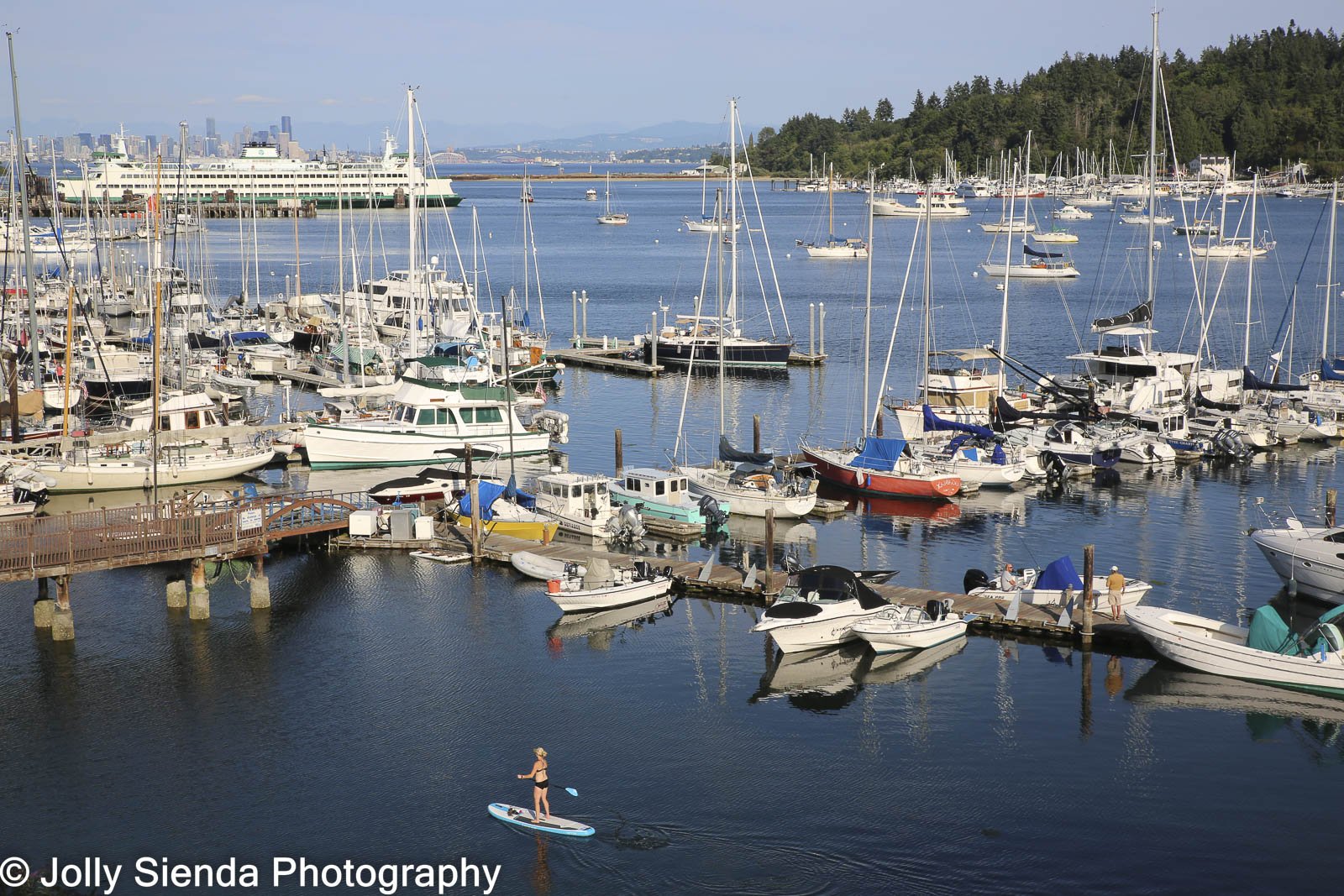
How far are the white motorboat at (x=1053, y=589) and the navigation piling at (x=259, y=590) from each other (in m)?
18.8

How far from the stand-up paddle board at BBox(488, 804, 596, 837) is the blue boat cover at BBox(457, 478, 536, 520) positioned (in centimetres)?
1877

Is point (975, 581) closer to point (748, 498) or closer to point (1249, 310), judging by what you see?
point (748, 498)

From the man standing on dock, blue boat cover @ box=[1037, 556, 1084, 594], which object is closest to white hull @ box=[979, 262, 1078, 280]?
blue boat cover @ box=[1037, 556, 1084, 594]

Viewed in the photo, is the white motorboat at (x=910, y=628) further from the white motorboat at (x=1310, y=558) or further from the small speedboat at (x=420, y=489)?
the small speedboat at (x=420, y=489)

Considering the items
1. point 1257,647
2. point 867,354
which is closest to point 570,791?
point 1257,647

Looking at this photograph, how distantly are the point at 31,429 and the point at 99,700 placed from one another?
27805 mm

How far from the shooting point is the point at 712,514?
44.4 metres

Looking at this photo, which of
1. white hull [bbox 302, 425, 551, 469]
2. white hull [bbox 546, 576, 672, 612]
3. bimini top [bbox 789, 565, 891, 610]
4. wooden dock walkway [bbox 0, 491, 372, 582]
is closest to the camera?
wooden dock walkway [bbox 0, 491, 372, 582]

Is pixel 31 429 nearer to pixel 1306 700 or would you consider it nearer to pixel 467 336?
pixel 467 336

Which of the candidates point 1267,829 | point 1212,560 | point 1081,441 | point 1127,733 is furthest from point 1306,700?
point 1081,441

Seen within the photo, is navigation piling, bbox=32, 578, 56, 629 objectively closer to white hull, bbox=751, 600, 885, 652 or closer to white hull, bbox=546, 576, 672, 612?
white hull, bbox=546, 576, 672, 612

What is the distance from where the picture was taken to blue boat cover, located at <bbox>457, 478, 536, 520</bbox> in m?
42.9

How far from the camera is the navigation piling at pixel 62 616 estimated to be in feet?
109

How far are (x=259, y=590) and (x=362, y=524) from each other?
608 centimetres
